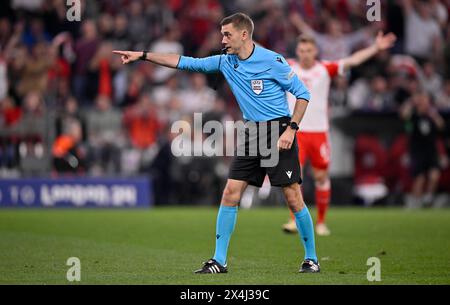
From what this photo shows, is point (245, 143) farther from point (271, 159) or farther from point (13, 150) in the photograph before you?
point (13, 150)

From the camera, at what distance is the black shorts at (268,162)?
9203 millimetres

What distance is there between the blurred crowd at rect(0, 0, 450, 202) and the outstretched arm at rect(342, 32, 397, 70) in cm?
653

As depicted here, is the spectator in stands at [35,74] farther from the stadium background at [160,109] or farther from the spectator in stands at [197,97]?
the spectator in stands at [197,97]

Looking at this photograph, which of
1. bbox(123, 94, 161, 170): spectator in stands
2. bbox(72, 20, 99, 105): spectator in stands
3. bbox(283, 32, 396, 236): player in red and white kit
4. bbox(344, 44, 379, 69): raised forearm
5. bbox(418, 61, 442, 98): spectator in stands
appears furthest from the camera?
bbox(72, 20, 99, 105): spectator in stands

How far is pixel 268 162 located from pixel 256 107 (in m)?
0.56

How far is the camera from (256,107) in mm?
9312

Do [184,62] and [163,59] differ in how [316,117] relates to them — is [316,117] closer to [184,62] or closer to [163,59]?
[184,62]

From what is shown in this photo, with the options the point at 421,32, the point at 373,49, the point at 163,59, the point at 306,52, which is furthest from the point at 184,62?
the point at 421,32

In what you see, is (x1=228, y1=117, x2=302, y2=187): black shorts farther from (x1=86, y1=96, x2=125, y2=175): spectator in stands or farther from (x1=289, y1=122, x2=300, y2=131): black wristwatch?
(x1=86, y1=96, x2=125, y2=175): spectator in stands

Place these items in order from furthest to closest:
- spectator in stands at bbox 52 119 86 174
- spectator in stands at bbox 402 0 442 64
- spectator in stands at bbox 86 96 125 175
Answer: spectator in stands at bbox 402 0 442 64, spectator in stands at bbox 86 96 125 175, spectator in stands at bbox 52 119 86 174

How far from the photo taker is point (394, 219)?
17.1 m

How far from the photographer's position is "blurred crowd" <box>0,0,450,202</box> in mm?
21031

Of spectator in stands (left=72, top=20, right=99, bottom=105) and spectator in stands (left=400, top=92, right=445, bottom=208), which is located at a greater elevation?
spectator in stands (left=72, top=20, right=99, bottom=105)

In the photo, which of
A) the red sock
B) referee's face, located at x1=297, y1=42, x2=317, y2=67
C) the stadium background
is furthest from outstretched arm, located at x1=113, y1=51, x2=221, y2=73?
the stadium background
